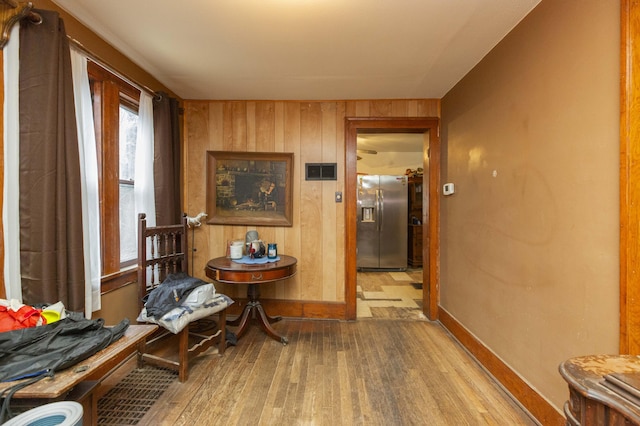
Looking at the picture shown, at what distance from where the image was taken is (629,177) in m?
1.13

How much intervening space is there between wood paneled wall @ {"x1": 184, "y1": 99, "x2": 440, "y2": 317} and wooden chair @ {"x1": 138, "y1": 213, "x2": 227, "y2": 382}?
0.70 m

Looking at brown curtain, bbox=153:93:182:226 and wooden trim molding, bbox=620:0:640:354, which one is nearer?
wooden trim molding, bbox=620:0:640:354

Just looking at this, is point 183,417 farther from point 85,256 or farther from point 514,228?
point 514,228

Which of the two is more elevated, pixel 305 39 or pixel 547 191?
pixel 305 39

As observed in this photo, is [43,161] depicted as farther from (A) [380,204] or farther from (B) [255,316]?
(A) [380,204]

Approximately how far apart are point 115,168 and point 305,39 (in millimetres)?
1776

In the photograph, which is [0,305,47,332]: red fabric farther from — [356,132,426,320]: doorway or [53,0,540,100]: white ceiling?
[356,132,426,320]: doorway

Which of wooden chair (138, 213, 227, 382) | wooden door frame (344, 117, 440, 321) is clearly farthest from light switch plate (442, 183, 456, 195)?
wooden chair (138, 213, 227, 382)

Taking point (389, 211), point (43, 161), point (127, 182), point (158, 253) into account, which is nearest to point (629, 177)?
point (43, 161)

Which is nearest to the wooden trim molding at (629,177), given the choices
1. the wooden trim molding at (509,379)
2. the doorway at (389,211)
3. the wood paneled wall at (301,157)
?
the wooden trim molding at (509,379)

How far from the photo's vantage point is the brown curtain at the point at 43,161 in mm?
1478

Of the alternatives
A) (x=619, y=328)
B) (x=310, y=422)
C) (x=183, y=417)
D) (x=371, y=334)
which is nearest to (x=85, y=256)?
(x=183, y=417)

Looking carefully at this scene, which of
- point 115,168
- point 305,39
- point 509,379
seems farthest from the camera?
point 115,168

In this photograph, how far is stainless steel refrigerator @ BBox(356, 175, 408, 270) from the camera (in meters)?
5.62
